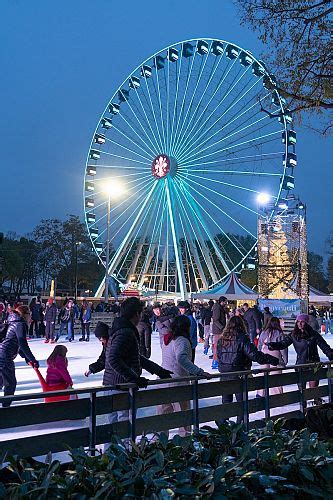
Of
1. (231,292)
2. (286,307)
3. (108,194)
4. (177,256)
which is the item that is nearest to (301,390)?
(286,307)

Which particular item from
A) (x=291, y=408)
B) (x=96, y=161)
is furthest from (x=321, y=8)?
(x=96, y=161)

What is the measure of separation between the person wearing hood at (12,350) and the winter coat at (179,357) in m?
2.14

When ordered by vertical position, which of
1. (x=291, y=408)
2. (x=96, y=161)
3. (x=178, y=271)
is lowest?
(x=291, y=408)

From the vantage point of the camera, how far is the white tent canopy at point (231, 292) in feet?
96.6

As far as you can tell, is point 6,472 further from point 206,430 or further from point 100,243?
point 100,243

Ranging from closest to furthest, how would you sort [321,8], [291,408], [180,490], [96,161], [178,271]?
[180,490] < [321,8] < [291,408] < [178,271] < [96,161]

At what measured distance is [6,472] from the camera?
8.45 ft

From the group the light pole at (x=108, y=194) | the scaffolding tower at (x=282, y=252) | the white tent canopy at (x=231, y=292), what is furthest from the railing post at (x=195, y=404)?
the light pole at (x=108, y=194)

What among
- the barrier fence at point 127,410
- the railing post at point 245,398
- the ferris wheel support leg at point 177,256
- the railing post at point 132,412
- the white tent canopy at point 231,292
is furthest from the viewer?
the ferris wheel support leg at point 177,256

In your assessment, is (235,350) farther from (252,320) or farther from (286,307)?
(286,307)

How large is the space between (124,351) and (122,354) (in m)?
0.03

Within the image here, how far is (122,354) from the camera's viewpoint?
486 centimetres

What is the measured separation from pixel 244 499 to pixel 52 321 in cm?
1842

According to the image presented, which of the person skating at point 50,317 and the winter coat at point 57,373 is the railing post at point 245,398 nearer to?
the winter coat at point 57,373
